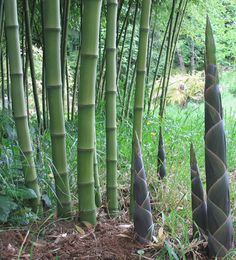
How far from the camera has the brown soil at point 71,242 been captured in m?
1.18

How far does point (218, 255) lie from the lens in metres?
1.15

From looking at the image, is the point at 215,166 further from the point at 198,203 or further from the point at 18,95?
the point at 18,95

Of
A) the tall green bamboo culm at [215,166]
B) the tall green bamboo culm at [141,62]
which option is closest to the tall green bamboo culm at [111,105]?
the tall green bamboo culm at [141,62]

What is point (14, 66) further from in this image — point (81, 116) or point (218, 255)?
point (218, 255)

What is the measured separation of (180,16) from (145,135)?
905 millimetres

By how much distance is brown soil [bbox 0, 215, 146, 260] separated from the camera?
3.86 ft

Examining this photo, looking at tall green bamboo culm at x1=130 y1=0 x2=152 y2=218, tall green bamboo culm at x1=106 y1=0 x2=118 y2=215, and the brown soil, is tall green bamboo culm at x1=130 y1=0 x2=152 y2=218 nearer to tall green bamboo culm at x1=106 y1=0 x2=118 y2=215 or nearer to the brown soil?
tall green bamboo culm at x1=106 y1=0 x2=118 y2=215

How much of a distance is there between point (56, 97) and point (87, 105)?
111 mm

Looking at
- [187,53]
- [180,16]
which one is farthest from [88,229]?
[187,53]

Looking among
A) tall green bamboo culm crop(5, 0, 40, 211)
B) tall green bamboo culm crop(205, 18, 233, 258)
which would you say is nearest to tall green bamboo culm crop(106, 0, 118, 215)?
tall green bamboo culm crop(5, 0, 40, 211)

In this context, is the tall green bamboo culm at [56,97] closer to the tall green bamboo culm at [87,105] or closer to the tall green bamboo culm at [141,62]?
the tall green bamboo culm at [87,105]

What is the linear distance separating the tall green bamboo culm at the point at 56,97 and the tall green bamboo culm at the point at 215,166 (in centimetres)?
45

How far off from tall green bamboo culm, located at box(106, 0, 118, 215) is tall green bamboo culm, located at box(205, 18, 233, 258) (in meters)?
0.40

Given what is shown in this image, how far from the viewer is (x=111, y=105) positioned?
1.42 m
